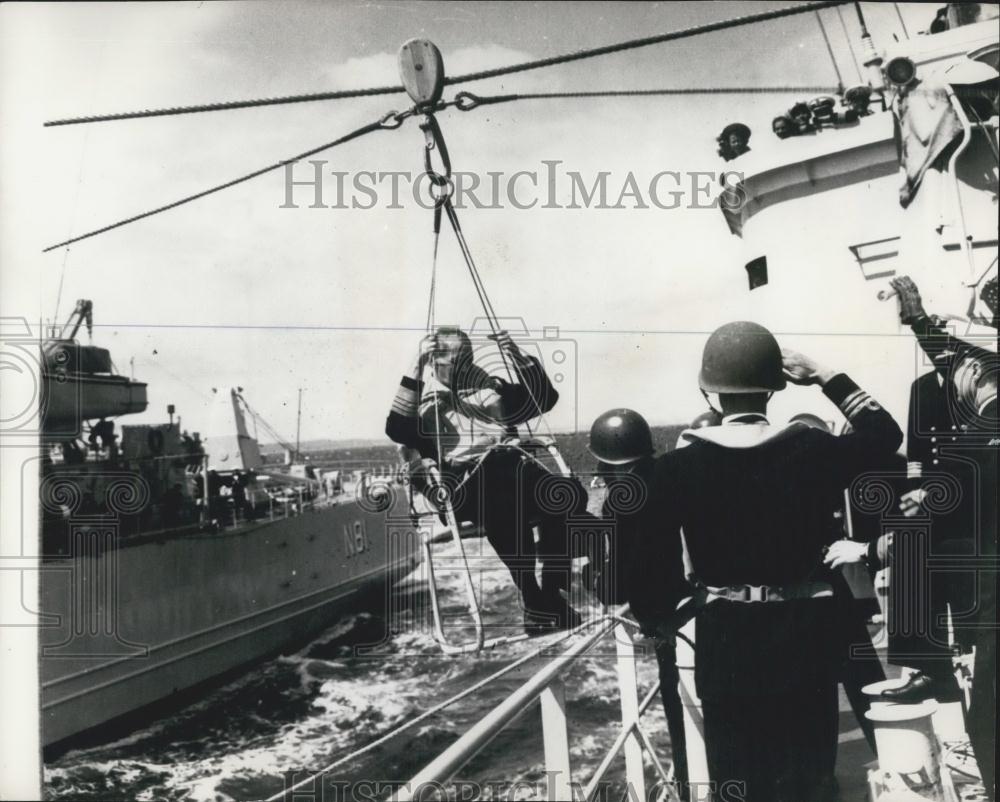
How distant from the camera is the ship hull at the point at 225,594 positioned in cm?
243

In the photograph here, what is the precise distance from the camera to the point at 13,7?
68.1 inches

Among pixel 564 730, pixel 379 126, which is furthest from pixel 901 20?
pixel 564 730

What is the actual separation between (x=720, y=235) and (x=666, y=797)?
1607 mm

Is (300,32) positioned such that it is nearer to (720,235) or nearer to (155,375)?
(155,375)

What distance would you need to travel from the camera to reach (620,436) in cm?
194

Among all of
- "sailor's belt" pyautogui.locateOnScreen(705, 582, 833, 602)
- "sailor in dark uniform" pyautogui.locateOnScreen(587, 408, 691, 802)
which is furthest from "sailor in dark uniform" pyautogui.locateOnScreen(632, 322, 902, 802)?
"sailor in dark uniform" pyautogui.locateOnScreen(587, 408, 691, 802)

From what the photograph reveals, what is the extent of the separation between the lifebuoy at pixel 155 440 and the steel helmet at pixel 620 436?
151 cm

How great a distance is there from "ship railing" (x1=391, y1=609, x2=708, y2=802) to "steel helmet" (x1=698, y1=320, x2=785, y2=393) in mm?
606

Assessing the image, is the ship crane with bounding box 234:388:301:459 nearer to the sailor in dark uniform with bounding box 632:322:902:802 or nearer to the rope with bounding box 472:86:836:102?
the rope with bounding box 472:86:836:102

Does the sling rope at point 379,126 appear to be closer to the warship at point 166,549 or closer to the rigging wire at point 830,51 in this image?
the warship at point 166,549

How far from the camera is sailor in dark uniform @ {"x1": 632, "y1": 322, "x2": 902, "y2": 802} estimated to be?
55.1 inches

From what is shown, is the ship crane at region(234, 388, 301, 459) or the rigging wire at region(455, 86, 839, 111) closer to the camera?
the rigging wire at region(455, 86, 839, 111)

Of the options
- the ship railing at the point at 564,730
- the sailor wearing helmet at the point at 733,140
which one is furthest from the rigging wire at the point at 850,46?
the ship railing at the point at 564,730

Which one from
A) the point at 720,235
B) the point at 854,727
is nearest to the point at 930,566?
the point at 854,727
